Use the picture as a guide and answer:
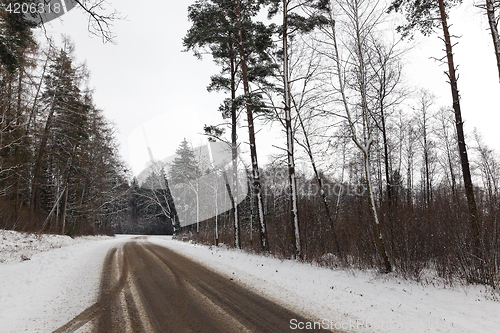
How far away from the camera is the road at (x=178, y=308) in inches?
148

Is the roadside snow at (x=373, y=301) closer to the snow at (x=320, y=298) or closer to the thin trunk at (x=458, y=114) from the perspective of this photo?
the snow at (x=320, y=298)

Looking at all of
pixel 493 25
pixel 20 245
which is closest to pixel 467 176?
pixel 493 25

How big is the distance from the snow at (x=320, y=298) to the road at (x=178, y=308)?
292mm

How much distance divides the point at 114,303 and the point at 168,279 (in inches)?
74.3

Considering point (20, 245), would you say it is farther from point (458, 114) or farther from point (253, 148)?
point (458, 114)

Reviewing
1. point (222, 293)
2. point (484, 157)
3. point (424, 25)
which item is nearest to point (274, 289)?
point (222, 293)

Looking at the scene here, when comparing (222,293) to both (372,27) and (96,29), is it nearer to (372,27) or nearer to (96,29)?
(96,29)

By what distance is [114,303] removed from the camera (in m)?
4.73

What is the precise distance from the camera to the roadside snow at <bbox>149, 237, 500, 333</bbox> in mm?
3867

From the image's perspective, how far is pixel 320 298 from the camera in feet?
16.7

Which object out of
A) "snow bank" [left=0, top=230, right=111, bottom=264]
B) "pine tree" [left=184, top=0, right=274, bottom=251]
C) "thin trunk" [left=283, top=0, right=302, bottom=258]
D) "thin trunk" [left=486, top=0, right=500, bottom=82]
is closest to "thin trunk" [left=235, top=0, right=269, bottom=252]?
"pine tree" [left=184, top=0, right=274, bottom=251]

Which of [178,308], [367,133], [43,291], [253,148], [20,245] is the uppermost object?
[253,148]

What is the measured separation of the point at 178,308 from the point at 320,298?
112 inches

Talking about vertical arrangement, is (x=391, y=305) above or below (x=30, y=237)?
below
